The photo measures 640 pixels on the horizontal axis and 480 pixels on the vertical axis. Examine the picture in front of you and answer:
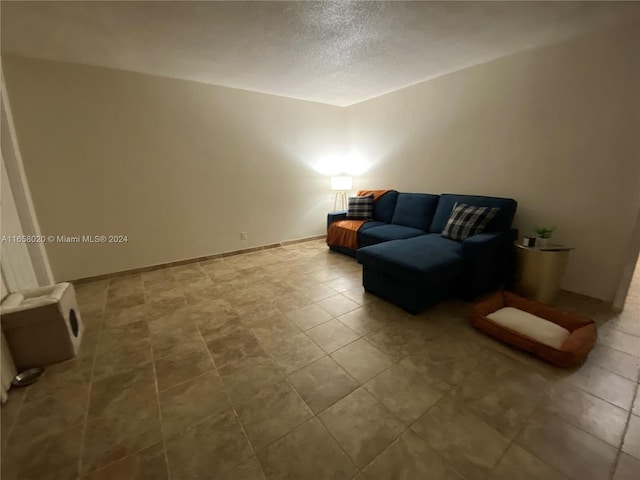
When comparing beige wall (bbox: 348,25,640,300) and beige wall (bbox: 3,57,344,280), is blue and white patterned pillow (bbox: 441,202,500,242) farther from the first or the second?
beige wall (bbox: 3,57,344,280)

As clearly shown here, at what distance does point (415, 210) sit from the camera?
3633mm

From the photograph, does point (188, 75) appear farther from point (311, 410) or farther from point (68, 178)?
point (311, 410)

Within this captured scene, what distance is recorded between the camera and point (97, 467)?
3.90 ft

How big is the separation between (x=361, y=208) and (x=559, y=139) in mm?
2319

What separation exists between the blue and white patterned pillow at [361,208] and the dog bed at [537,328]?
214 cm

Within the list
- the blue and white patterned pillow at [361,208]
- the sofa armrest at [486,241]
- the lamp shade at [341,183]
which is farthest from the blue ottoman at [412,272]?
the lamp shade at [341,183]

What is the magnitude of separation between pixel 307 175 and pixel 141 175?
7.76ft

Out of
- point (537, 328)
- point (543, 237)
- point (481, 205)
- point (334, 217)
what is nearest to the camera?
point (537, 328)

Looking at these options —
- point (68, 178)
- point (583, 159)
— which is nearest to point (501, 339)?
point (583, 159)

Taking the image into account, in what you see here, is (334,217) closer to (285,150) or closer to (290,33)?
(285,150)

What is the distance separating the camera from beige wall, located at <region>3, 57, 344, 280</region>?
2736 millimetres

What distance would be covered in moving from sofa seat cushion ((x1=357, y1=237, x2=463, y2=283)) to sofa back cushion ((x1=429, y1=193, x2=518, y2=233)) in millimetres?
658

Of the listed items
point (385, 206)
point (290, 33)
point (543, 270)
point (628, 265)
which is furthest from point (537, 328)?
point (290, 33)

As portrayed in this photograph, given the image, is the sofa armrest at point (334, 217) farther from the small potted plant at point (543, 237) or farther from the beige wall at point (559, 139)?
the small potted plant at point (543, 237)
